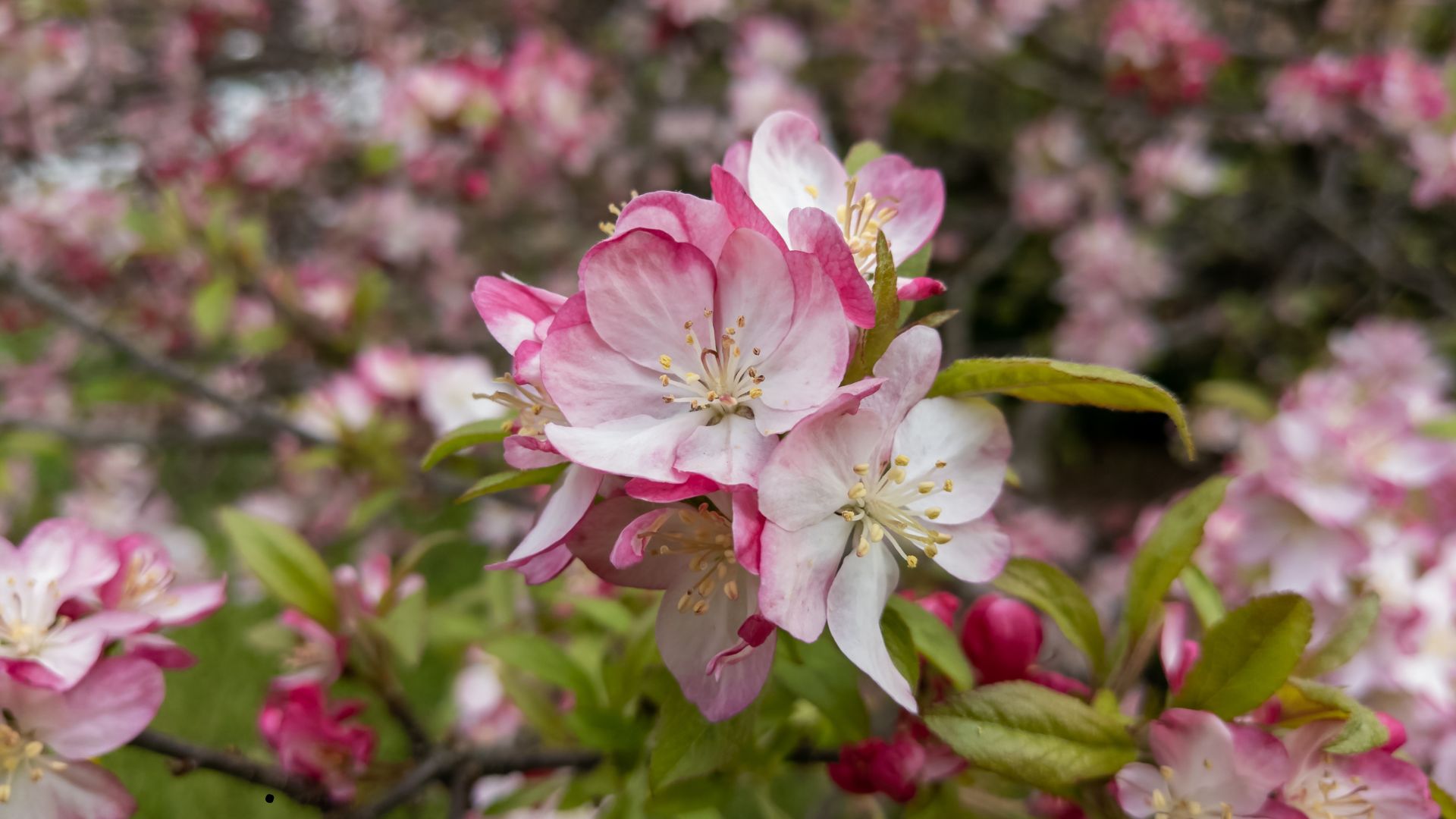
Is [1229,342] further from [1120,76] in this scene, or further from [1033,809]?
[1033,809]

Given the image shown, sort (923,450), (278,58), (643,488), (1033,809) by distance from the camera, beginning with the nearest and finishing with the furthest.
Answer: (643,488) < (923,450) < (1033,809) < (278,58)

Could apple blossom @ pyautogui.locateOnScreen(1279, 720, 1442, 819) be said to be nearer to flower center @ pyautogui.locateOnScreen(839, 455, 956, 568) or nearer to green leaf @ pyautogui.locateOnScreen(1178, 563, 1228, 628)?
green leaf @ pyautogui.locateOnScreen(1178, 563, 1228, 628)

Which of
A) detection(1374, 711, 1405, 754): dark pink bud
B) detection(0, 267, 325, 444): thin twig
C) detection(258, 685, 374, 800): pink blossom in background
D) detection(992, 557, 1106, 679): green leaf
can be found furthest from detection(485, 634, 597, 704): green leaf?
detection(0, 267, 325, 444): thin twig

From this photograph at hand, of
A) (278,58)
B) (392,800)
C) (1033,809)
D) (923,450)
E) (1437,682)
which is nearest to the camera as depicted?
(923,450)

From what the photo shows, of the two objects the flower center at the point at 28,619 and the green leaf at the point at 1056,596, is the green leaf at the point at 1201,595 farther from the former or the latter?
the flower center at the point at 28,619

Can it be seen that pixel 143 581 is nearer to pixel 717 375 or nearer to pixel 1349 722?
pixel 717 375

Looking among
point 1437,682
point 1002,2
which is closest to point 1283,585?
point 1437,682

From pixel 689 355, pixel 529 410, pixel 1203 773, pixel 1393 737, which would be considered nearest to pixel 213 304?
pixel 529 410
